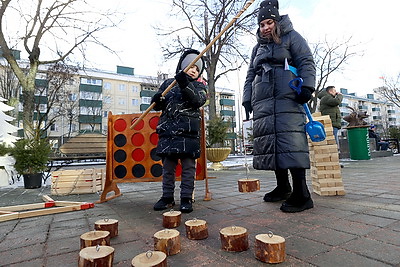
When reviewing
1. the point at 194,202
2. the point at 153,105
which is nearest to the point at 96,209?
the point at 194,202

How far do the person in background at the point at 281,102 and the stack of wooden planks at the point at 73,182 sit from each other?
A: 9.94 feet

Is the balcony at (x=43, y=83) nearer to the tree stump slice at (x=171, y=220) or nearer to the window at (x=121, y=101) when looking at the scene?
the tree stump slice at (x=171, y=220)

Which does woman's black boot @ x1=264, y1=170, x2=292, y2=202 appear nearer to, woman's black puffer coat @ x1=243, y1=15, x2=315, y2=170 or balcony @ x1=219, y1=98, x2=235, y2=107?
woman's black puffer coat @ x1=243, y1=15, x2=315, y2=170

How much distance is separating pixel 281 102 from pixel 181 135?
3.46 ft

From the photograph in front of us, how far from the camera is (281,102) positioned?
231cm

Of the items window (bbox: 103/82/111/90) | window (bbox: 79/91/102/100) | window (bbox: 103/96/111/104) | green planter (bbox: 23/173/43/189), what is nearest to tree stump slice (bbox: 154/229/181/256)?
green planter (bbox: 23/173/43/189)

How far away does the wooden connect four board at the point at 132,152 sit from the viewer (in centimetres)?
314

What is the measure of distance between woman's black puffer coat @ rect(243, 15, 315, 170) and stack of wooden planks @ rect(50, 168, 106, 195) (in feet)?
9.93

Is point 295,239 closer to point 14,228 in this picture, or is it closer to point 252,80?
point 252,80

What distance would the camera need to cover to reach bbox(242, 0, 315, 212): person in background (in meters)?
2.24

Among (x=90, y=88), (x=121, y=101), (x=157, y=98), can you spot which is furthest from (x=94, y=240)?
(x=121, y=101)

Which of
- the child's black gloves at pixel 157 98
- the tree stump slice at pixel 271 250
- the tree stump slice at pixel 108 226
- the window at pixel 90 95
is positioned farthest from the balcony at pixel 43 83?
the tree stump slice at pixel 271 250

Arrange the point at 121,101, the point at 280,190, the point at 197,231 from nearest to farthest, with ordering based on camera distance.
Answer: the point at 197,231 → the point at 280,190 → the point at 121,101

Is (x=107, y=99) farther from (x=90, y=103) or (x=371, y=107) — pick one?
(x=371, y=107)
